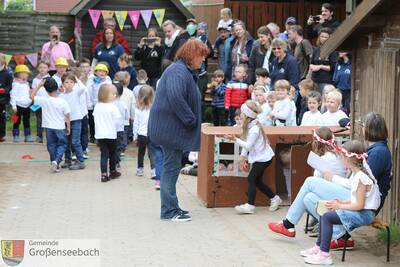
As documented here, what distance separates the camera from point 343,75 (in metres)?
13.3

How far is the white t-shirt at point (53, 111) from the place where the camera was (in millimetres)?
13328

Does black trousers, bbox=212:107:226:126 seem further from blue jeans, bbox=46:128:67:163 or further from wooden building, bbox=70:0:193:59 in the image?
wooden building, bbox=70:0:193:59

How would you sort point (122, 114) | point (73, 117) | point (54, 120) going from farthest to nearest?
point (73, 117) < point (122, 114) < point (54, 120)

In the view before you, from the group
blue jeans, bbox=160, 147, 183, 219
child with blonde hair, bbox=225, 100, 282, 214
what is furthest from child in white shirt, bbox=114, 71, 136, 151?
blue jeans, bbox=160, 147, 183, 219

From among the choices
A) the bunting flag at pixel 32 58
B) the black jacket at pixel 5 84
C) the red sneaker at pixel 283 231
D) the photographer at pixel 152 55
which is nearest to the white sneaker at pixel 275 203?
the red sneaker at pixel 283 231

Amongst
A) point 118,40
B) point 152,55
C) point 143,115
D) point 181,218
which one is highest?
point 118,40

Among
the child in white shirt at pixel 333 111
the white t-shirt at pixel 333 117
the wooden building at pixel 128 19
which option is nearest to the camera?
the child in white shirt at pixel 333 111

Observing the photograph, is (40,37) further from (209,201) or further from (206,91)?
(209,201)

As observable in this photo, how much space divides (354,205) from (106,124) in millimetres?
5683

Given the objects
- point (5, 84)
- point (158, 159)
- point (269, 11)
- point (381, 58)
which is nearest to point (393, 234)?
point (381, 58)

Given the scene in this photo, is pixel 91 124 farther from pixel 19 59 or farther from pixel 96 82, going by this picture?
pixel 19 59

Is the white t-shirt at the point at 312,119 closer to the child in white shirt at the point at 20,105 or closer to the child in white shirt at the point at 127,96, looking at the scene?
the child in white shirt at the point at 127,96

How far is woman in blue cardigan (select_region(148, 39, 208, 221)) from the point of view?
9.59 meters

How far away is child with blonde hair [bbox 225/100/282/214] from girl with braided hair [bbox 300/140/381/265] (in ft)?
7.97
